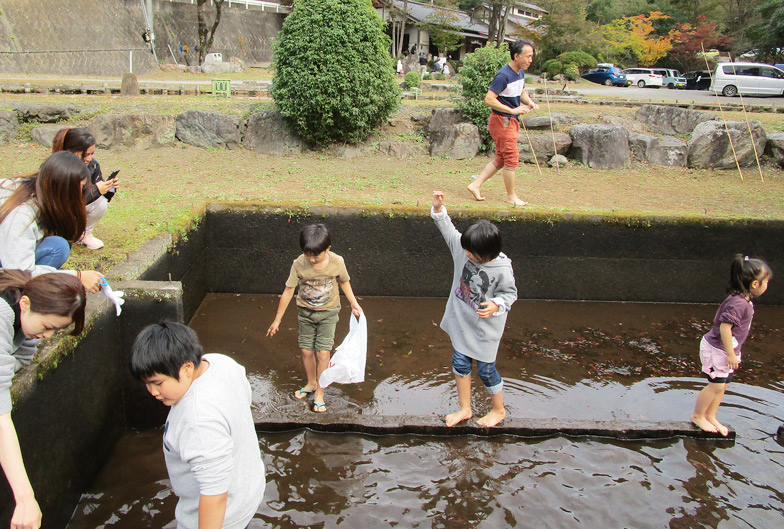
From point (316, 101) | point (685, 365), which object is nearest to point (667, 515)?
point (685, 365)

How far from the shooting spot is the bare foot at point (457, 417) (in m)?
4.05

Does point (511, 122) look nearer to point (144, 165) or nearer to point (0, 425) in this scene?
point (144, 165)

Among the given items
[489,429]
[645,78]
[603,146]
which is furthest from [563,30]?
[489,429]

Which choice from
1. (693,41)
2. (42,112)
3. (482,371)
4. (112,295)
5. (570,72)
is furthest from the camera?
(693,41)

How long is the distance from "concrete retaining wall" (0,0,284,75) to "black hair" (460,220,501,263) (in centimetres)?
2011

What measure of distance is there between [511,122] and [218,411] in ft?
18.5

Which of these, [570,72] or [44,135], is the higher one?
[570,72]

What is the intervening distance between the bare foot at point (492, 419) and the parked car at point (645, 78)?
35.9 metres

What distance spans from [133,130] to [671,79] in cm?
3420

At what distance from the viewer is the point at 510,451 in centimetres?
395

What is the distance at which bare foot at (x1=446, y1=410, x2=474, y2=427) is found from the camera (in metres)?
4.05

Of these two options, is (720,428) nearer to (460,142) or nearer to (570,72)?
(460,142)

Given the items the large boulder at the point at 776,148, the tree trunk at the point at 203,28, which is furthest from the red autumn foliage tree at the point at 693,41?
the large boulder at the point at 776,148

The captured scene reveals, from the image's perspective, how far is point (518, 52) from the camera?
6.34 metres
